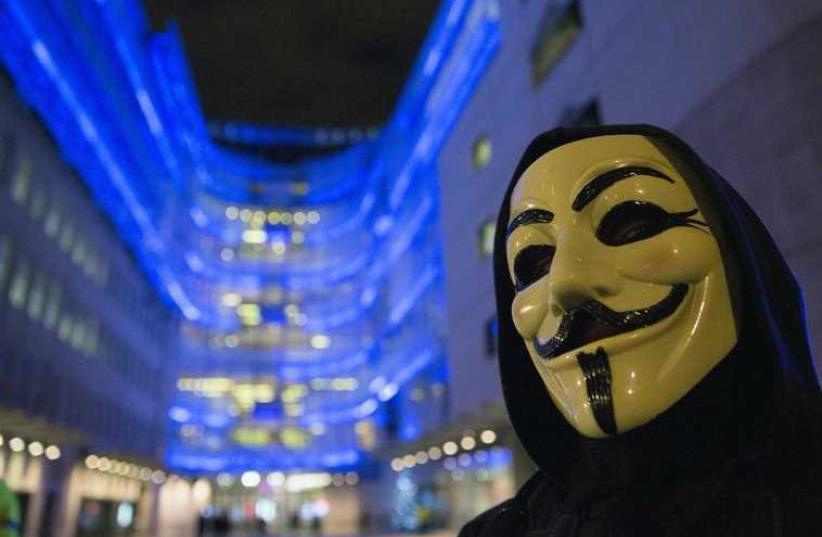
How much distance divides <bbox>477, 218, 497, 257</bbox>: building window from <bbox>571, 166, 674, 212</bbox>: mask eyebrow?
16.4 meters

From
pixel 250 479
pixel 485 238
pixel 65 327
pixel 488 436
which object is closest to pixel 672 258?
pixel 488 436

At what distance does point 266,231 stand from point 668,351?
52.5 m

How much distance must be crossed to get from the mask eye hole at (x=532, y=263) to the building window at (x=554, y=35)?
11551mm

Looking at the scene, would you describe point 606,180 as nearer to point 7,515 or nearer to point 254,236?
A: point 7,515

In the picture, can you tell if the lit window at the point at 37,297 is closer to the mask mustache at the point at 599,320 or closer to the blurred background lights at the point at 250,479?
the mask mustache at the point at 599,320

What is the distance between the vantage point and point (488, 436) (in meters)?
18.2

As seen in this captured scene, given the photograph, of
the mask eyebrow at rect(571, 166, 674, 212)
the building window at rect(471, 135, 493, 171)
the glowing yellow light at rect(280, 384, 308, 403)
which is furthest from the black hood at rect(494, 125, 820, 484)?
the glowing yellow light at rect(280, 384, 308, 403)

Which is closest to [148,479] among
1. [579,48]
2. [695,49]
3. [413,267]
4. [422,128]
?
[413,267]

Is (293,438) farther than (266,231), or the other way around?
(266,231)

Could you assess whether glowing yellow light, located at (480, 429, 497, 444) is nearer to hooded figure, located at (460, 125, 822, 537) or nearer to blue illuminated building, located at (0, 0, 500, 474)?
blue illuminated building, located at (0, 0, 500, 474)

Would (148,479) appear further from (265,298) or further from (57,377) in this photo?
(265,298)

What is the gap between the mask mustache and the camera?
202 centimetres

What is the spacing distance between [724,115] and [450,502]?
24646 mm

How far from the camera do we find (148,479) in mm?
32688
